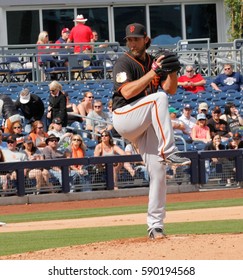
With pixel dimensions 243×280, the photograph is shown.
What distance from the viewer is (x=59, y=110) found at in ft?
67.0

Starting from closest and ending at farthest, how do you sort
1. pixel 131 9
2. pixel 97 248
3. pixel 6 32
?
pixel 97 248, pixel 6 32, pixel 131 9

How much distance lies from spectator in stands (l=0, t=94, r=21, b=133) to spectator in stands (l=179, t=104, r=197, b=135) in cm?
372

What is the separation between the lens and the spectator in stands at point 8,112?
64.6ft

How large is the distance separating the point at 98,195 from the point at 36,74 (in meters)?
6.14

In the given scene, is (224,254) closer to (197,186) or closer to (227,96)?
(197,186)

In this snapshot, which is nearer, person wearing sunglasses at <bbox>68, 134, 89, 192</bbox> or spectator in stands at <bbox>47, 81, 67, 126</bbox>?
person wearing sunglasses at <bbox>68, 134, 89, 192</bbox>

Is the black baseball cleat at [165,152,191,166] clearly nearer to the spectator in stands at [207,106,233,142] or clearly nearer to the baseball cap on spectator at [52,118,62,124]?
A: the baseball cap on spectator at [52,118,62,124]

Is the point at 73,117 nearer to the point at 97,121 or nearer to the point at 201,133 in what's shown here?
the point at 97,121

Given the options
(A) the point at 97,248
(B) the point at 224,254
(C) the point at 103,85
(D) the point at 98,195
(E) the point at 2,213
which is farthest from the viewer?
(C) the point at 103,85

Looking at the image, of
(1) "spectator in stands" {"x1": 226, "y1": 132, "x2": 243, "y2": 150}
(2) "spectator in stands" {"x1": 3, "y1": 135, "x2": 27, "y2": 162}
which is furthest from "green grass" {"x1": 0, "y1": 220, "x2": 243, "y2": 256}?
(1) "spectator in stands" {"x1": 226, "y1": 132, "x2": 243, "y2": 150}

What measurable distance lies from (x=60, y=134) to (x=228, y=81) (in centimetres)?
665

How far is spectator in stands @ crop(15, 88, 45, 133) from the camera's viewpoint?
797 inches

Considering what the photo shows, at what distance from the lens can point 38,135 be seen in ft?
63.5

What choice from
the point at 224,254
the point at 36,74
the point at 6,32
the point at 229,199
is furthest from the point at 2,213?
the point at 6,32
